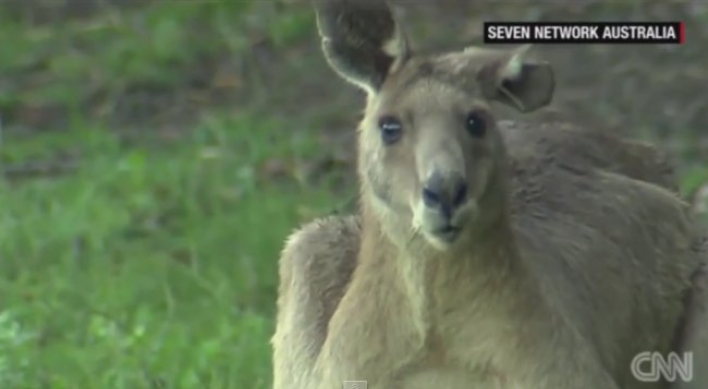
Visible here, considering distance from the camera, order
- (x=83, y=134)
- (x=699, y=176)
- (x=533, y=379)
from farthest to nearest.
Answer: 1. (x=83, y=134)
2. (x=699, y=176)
3. (x=533, y=379)

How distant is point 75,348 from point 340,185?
1868mm

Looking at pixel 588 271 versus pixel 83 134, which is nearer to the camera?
pixel 588 271

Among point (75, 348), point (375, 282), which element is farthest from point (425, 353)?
point (75, 348)

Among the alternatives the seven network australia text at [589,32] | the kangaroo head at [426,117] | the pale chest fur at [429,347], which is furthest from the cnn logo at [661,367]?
the seven network australia text at [589,32]

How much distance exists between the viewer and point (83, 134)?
9664 mm

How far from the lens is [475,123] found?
5.47 meters

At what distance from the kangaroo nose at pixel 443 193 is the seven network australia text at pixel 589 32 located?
12.1 ft

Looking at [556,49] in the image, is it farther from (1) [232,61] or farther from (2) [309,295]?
(2) [309,295]

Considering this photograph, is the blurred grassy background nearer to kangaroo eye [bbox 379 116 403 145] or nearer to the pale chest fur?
→ the pale chest fur

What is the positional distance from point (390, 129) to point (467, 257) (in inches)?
15.1

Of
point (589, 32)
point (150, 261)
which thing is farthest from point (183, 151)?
point (589, 32)

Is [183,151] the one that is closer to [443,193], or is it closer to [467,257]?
[467,257]

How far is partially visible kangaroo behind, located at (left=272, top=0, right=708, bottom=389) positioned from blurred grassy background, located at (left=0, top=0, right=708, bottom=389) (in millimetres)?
1280

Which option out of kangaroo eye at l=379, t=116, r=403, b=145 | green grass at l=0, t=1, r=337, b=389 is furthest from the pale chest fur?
green grass at l=0, t=1, r=337, b=389
